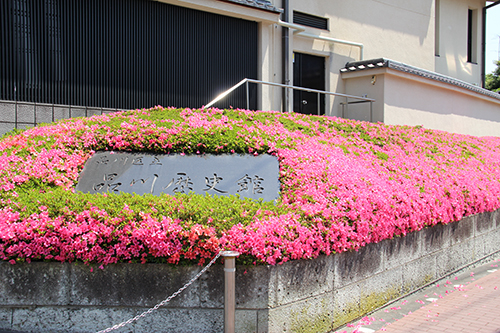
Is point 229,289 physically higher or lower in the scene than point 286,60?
lower

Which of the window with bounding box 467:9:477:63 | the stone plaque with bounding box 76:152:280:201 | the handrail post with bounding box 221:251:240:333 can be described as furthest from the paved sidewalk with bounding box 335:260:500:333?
the window with bounding box 467:9:477:63

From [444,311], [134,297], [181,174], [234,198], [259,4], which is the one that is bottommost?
[444,311]

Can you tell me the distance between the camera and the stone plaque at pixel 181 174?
5719 mm

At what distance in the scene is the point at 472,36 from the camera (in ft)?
70.0

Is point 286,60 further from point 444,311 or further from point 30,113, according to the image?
point 444,311

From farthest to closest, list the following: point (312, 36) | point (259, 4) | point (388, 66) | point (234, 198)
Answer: point (312, 36) → point (388, 66) → point (259, 4) → point (234, 198)

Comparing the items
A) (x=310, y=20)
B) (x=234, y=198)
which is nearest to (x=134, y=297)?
(x=234, y=198)

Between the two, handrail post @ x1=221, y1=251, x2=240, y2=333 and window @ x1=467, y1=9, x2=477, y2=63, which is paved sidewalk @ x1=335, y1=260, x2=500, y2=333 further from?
window @ x1=467, y1=9, x2=477, y2=63

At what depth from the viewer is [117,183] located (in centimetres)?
579

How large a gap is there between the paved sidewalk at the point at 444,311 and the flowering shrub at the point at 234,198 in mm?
956

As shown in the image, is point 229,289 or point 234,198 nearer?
point 229,289

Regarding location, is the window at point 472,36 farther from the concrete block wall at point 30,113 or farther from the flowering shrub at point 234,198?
the concrete block wall at point 30,113

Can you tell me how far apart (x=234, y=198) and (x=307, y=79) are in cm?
972

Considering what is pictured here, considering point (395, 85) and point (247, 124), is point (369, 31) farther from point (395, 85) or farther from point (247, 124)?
point (247, 124)
